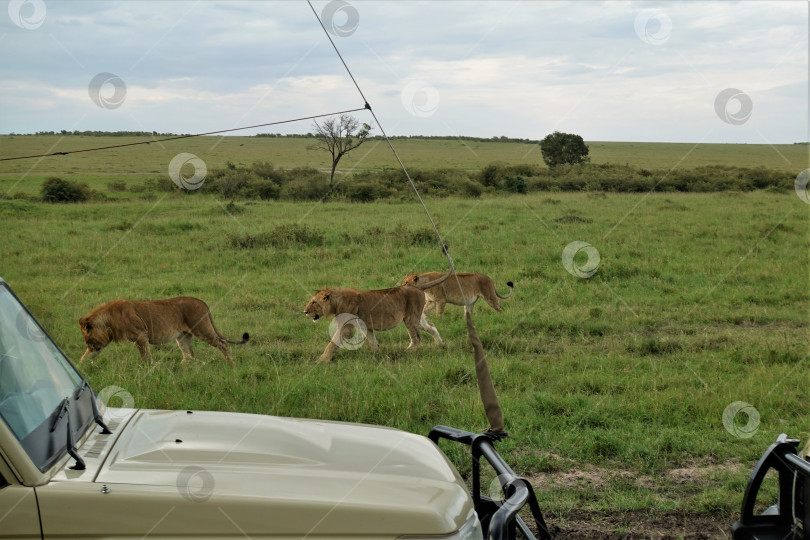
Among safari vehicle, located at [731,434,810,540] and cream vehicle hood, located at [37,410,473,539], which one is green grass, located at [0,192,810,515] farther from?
cream vehicle hood, located at [37,410,473,539]

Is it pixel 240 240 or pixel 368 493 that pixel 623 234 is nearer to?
pixel 240 240

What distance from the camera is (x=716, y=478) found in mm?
4941

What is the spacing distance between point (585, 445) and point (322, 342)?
395 centimetres

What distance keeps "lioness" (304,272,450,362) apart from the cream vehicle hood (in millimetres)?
5613

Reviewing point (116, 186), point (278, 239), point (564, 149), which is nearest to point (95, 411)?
point (278, 239)

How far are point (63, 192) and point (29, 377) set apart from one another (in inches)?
920

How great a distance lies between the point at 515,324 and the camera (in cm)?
951

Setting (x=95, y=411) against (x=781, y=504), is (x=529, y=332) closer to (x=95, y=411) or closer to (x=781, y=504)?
(x=781, y=504)

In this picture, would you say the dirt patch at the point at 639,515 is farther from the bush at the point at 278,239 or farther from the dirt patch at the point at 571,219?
the dirt patch at the point at 571,219

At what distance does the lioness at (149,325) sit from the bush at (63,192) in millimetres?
17331

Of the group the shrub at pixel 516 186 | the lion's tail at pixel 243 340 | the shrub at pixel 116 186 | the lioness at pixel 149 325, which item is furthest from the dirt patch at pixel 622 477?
the shrub at pixel 516 186

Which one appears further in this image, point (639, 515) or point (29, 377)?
point (639, 515)

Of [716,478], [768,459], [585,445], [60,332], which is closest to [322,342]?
[60,332]

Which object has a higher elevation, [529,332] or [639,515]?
[529,332]
